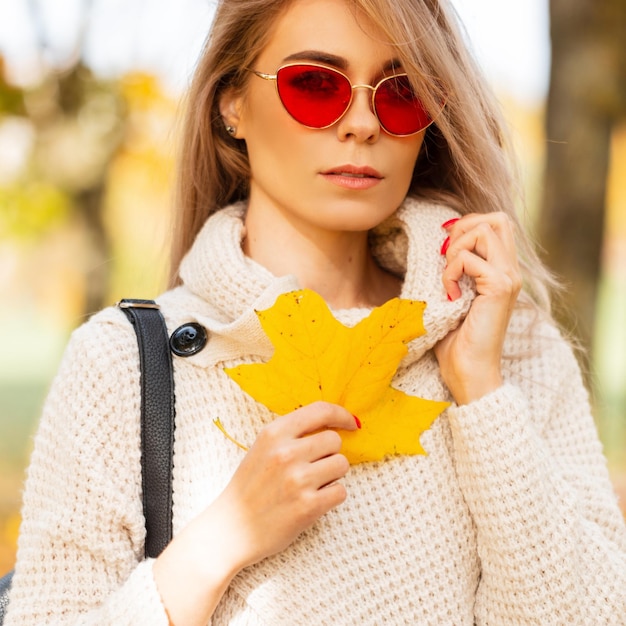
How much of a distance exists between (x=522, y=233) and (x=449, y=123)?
40 cm

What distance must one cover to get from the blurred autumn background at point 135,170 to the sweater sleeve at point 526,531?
0.83 meters

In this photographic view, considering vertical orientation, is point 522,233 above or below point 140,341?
above

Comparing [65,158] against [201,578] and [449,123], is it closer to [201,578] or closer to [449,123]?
[449,123]

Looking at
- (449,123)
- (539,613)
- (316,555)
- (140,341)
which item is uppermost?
(449,123)

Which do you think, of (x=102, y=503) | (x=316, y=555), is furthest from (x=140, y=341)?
(x=316, y=555)

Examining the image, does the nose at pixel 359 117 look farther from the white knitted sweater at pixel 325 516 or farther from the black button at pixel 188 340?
the black button at pixel 188 340

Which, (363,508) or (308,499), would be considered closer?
(308,499)

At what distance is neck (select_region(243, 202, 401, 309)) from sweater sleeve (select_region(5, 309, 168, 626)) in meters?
0.52

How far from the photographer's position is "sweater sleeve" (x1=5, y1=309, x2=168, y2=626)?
65.0 inches

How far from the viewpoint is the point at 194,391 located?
6.07 ft

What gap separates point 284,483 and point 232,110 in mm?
1061

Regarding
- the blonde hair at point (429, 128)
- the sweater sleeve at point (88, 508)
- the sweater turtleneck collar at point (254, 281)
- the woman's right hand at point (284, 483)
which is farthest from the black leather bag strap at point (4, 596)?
the blonde hair at point (429, 128)

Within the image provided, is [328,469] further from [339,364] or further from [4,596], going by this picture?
[4,596]

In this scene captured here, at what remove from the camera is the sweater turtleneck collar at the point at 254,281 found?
1872 mm
